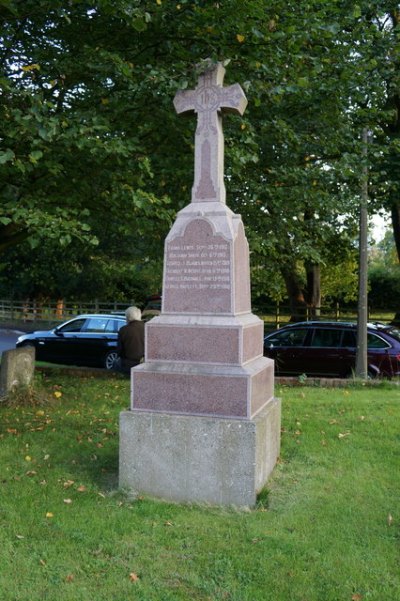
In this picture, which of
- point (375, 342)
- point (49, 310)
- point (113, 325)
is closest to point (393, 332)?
point (375, 342)

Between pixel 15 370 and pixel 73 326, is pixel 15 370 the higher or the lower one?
the lower one

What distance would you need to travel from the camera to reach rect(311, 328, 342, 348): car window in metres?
13.0

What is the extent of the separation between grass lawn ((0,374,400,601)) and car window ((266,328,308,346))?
20.7 ft

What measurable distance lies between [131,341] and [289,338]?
16.3ft

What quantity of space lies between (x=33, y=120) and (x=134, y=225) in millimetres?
2714

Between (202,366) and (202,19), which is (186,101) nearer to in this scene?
(202,19)

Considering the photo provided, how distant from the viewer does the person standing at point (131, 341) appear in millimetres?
9773

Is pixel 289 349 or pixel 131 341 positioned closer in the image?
pixel 131 341

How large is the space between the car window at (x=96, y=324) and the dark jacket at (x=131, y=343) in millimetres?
5748

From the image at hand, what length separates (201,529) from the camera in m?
4.44

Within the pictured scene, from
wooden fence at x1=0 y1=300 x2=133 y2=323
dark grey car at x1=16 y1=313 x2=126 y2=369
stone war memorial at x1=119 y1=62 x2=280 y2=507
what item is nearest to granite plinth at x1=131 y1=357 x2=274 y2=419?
stone war memorial at x1=119 y1=62 x2=280 y2=507

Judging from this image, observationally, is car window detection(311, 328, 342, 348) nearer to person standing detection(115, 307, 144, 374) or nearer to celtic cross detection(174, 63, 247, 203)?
person standing detection(115, 307, 144, 374)

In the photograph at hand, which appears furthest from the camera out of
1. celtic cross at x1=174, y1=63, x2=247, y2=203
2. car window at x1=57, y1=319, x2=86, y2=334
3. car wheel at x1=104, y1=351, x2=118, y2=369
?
car window at x1=57, y1=319, x2=86, y2=334

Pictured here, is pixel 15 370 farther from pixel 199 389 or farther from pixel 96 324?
pixel 96 324
